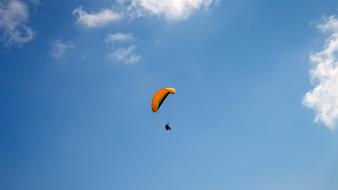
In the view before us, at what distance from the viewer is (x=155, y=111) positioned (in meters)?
92.6

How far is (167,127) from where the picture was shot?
92500mm

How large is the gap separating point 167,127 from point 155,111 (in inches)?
90.9

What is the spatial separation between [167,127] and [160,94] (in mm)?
3916

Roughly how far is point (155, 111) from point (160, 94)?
2108 millimetres

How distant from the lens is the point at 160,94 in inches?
3625
